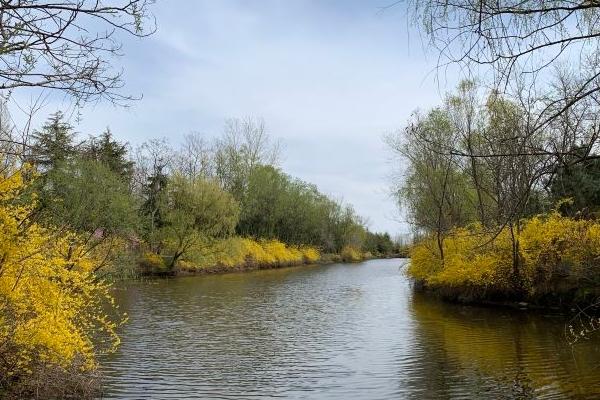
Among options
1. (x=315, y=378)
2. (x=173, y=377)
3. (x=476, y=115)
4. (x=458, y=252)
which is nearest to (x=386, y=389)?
(x=315, y=378)

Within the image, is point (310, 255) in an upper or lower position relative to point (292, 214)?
lower

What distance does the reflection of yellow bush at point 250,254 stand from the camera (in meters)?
37.7

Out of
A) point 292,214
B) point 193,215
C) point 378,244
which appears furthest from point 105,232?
point 378,244

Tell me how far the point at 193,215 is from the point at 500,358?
29513mm

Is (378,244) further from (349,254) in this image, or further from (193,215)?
(193,215)

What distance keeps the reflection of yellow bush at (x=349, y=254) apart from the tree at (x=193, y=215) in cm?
3057

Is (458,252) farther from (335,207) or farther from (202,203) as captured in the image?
(335,207)

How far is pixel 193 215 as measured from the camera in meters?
37.8

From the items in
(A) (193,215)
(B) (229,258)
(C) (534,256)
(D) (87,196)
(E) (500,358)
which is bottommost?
(E) (500,358)

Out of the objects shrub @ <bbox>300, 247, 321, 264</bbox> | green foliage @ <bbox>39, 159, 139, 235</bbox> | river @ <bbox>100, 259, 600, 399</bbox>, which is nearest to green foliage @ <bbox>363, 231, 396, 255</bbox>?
shrub @ <bbox>300, 247, 321, 264</bbox>

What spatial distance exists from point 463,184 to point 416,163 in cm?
235

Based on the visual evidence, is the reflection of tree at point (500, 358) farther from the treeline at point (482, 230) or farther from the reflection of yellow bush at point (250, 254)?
the reflection of yellow bush at point (250, 254)

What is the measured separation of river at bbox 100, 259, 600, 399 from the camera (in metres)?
8.59

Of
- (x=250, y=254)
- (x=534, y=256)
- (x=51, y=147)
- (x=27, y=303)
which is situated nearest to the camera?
(x=51, y=147)
